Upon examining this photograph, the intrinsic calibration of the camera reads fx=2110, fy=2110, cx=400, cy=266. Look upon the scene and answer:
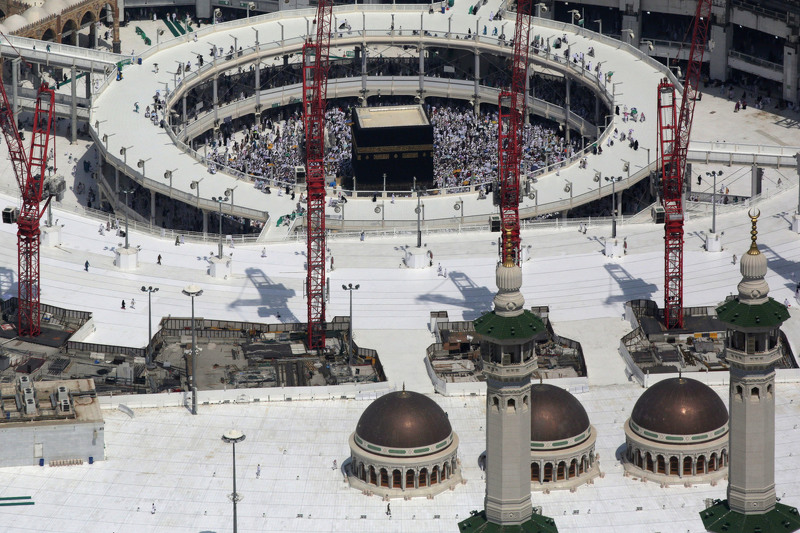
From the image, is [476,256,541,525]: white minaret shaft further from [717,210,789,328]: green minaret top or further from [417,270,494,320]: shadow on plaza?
[417,270,494,320]: shadow on plaza

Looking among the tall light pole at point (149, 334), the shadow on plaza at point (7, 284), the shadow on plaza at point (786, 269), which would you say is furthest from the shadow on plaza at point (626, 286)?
the shadow on plaza at point (7, 284)

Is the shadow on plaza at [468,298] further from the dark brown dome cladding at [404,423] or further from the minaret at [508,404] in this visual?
the minaret at [508,404]

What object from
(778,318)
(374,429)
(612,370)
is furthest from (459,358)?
(778,318)

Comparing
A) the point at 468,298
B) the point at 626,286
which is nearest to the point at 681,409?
the point at 626,286

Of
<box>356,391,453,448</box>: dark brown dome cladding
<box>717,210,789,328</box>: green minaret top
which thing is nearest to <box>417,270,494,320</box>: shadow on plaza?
<box>356,391,453,448</box>: dark brown dome cladding

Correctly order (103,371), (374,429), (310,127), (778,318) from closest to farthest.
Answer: (778,318) → (374,429) → (103,371) → (310,127)

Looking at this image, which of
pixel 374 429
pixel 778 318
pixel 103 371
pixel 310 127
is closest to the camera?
pixel 778 318

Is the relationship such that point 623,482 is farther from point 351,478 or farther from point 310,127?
point 310,127
